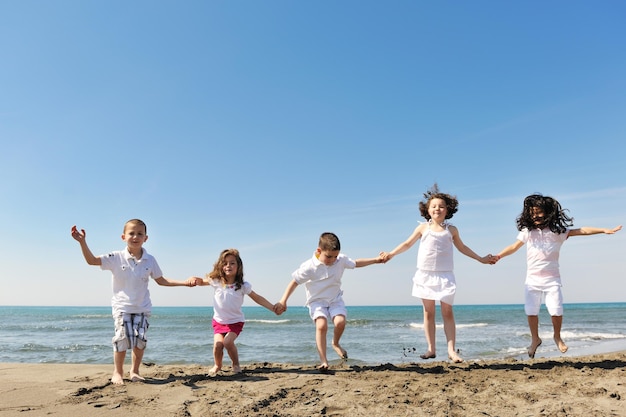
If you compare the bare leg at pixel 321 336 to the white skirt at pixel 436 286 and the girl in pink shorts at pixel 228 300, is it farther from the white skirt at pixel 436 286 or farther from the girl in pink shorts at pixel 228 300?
the white skirt at pixel 436 286

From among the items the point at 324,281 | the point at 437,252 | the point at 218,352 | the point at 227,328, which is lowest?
the point at 218,352

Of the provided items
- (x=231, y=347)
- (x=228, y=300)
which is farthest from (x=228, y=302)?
(x=231, y=347)

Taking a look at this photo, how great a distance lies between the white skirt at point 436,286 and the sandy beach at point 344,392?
0.85 meters

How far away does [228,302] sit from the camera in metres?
5.47

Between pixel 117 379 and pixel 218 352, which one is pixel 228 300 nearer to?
pixel 218 352

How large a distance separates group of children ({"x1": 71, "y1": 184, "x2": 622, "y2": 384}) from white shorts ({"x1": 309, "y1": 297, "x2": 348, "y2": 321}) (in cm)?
1

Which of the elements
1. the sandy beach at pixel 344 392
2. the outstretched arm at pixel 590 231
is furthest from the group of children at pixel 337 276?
the sandy beach at pixel 344 392

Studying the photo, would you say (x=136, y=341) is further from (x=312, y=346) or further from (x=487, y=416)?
(x=312, y=346)

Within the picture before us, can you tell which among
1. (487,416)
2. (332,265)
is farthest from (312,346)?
(487,416)

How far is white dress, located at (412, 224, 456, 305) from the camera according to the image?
223 inches

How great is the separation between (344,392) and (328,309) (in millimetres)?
1688

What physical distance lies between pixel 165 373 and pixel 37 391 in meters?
1.41

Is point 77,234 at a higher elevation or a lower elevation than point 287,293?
higher

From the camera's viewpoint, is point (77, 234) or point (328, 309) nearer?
point (77, 234)
